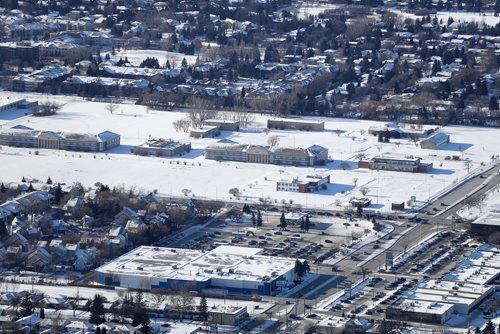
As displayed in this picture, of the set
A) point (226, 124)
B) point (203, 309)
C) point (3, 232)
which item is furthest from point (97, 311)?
point (226, 124)

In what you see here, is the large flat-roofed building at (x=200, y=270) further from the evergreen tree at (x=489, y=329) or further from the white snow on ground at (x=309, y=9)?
the white snow on ground at (x=309, y=9)

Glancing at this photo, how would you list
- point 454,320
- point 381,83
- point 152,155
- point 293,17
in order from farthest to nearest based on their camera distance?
point 293,17, point 381,83, point 152,155, point 454,320

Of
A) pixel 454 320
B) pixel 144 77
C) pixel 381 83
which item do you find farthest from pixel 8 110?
pixel 454 320

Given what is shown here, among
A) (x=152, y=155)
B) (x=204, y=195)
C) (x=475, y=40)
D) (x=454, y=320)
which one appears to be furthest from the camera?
(x=475, y=40)

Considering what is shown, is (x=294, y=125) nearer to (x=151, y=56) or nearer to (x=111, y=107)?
(x=111, y=107)

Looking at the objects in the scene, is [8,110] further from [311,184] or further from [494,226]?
[494,226]

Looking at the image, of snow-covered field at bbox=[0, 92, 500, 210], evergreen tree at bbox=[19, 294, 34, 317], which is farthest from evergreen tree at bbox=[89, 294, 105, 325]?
snow-covered field at bbox=[0, 92, 500, 210]

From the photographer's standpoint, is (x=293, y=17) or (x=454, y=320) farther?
(x=293, y=17)
